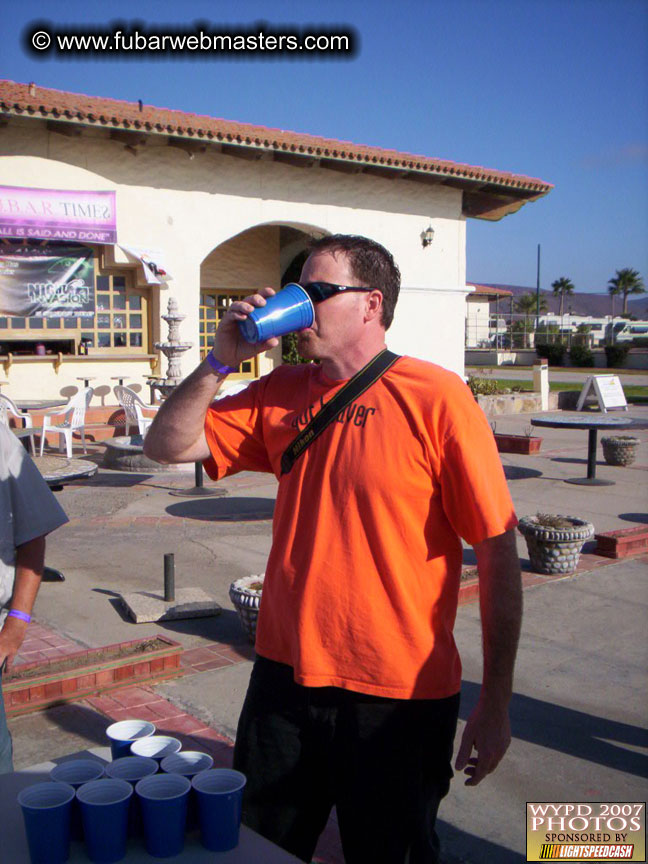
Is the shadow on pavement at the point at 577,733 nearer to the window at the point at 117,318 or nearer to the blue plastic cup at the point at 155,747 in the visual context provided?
the blue plastic cup at the point at 155,747

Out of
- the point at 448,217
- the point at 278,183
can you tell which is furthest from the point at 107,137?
the point at 448,217

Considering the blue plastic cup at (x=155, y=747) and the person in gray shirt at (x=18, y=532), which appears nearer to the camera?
the blue plastic cup at (x=155, y=747)

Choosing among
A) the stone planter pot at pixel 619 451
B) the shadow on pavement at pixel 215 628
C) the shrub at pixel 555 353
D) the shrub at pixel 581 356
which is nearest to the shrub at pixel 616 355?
the shrub at pixel 581 356

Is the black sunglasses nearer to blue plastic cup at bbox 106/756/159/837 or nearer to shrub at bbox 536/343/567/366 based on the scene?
blue plastic cup at bbox 106/756/159/837

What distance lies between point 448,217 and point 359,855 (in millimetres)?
20122

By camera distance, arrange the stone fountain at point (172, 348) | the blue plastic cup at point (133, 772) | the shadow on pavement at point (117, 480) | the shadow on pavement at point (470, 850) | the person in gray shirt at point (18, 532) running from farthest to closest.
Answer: the stone fountain at point (172, 348) < the shadow on pavement at point (117, 480) < the shadow on pavement at point (470, 850) < the person in gray shirt at point (18, 532) < the blue plastic cup at point (133, 772)

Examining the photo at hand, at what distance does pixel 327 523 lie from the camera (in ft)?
6.91

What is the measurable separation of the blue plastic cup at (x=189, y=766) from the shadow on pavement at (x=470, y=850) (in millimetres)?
1682

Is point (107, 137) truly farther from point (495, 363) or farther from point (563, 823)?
point (495, 363)

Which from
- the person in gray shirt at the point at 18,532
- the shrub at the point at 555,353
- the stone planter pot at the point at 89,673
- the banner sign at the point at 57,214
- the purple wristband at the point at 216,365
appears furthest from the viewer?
the shrub at the point at 555,353

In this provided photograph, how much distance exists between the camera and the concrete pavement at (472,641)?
12.0ft

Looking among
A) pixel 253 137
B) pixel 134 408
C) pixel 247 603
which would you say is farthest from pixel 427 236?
pixel 247 603

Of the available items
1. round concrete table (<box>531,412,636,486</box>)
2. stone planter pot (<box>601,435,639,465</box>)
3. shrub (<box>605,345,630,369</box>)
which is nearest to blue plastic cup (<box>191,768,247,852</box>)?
round concrete table (<box>531,412,636,486</box>)

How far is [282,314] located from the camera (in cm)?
210
